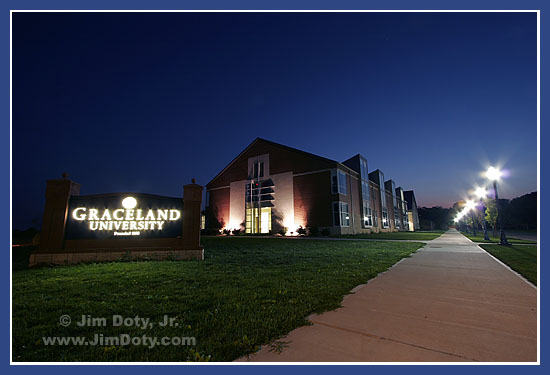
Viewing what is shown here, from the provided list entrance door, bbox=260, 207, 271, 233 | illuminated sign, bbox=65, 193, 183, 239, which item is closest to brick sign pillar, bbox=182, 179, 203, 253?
illuminated sign, bbox=65, 193, 183, 239

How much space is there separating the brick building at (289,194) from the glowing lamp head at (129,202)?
22.1 metres

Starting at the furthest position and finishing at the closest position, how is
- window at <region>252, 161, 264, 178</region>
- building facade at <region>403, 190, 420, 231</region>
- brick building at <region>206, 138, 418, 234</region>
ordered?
building facade at <region>403, 190, 420, 231</region>, window at <region>252, 161, 264, 178</region>, brick building at <region>206, 138, 418, 234</region>

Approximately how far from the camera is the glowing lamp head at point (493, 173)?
608 inches

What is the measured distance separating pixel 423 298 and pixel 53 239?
39.6 feet

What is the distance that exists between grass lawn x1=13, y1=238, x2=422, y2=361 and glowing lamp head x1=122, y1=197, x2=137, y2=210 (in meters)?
3.43

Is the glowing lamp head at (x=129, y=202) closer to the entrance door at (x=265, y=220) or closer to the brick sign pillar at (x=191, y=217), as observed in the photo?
the brick sign pillar at (x=191, y=217)

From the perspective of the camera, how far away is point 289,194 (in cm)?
3244

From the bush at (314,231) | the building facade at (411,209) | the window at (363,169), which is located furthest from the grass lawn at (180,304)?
the building facade at (411,209)

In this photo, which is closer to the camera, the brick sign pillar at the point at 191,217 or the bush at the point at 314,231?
the brick sign pillar at the point at 191,217

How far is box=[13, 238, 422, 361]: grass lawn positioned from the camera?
288 cm

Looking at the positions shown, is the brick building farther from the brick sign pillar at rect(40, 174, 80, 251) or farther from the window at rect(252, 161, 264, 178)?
the brick sign pillar at rect(40, 174, 80, 251)

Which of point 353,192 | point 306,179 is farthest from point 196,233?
point 353,192

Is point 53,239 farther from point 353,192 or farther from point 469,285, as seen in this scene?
point 353,192

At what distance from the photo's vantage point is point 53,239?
9547 mm
